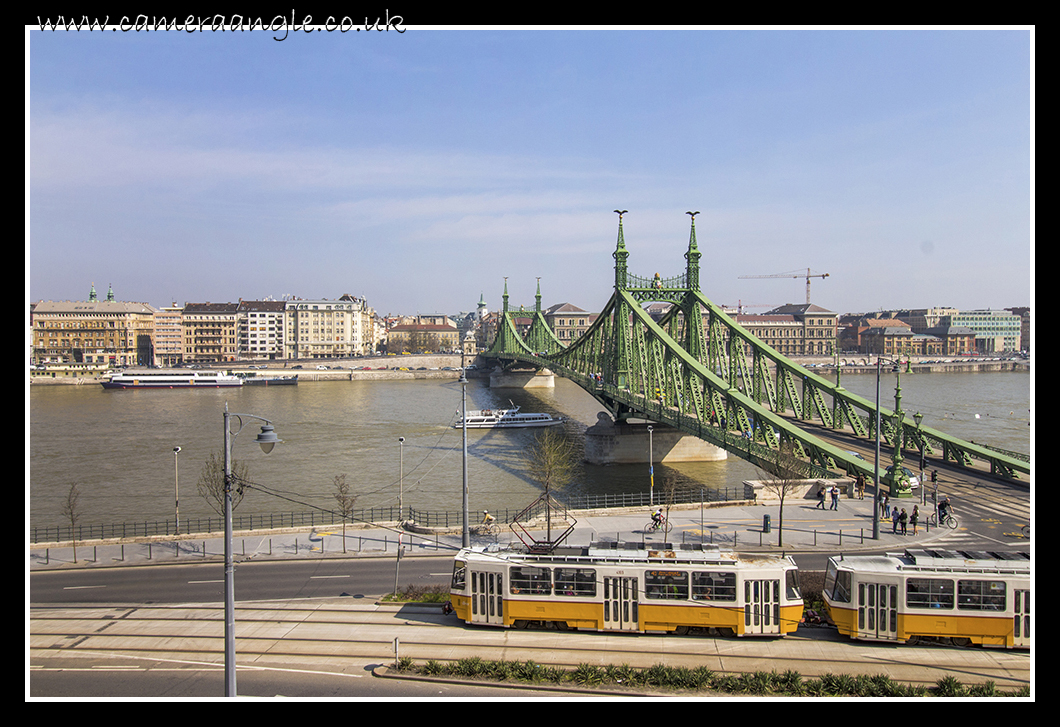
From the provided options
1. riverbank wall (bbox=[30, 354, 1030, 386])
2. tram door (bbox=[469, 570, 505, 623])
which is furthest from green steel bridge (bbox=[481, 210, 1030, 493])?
riverbank wall (bbox=[30, 354, 1030, 386])

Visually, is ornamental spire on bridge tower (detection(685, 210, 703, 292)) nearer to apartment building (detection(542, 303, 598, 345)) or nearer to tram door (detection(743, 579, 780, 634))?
tram door (detection(743, 579, 780, 634))

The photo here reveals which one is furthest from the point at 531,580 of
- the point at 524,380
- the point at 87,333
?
the point at 87,333

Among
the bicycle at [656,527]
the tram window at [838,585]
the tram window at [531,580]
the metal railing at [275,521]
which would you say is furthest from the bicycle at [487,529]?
the tram window at [838,585]

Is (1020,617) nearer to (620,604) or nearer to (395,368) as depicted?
(620,604)

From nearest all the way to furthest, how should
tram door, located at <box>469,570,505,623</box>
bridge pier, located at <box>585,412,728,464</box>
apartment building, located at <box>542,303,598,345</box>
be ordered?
1. tram door, located at <box>469,570,505,623</box>
2. bridge pier, located at <box>585,412,728,464</box>
3. apartment building, located at <box>542,303,598,345</box>

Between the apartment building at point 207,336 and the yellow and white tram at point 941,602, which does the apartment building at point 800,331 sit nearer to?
the apartment building at point 207,336
